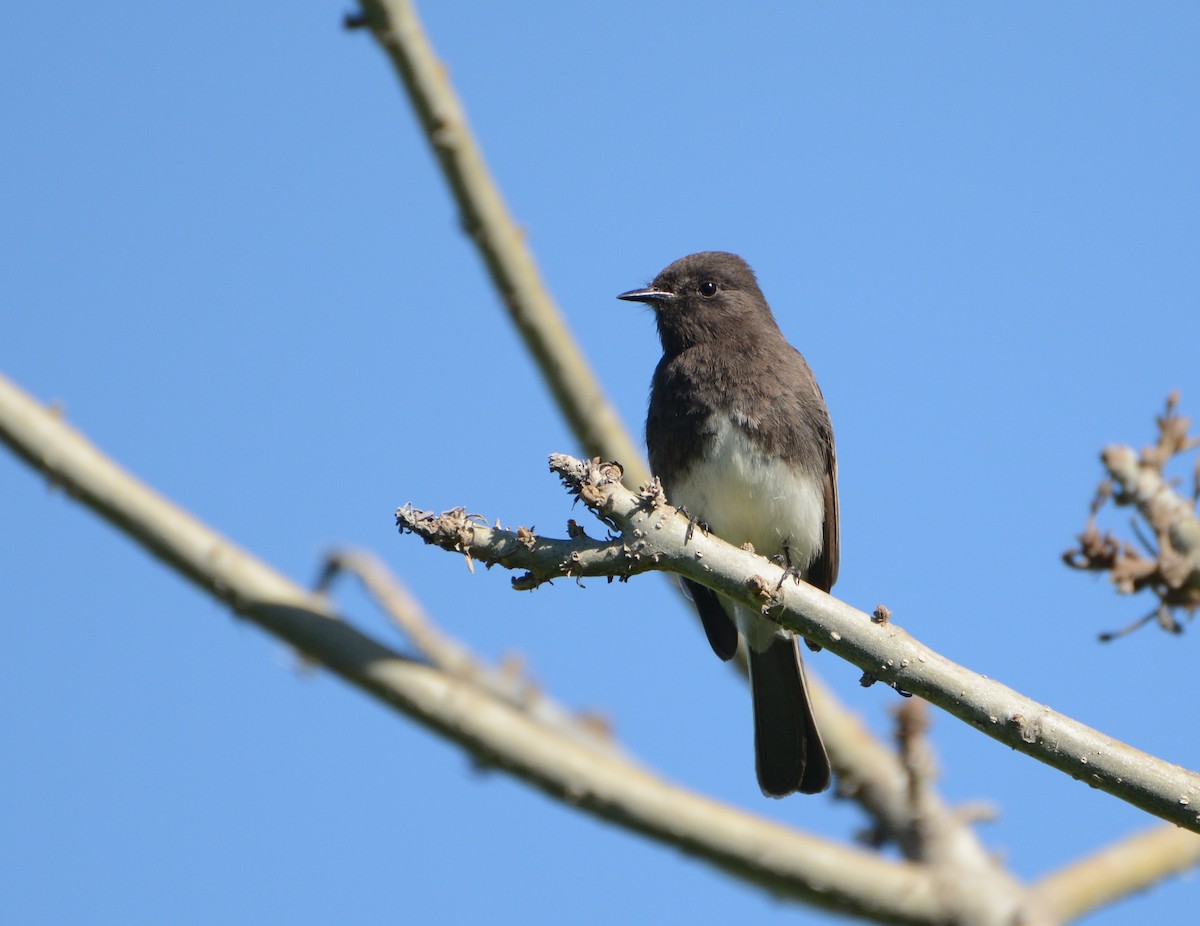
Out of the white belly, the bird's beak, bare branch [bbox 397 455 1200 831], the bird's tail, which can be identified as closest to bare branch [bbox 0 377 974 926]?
the bird's tail

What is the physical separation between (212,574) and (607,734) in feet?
8.24

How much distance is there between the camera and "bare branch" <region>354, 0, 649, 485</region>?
17.8ft

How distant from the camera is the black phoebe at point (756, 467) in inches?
227

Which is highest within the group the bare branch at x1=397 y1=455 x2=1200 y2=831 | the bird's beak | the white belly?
the bird's beak

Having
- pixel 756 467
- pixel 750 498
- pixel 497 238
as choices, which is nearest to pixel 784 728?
pixel 750 498

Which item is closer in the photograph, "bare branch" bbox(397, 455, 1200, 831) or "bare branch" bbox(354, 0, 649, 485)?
"bare branch" bbox(397, 455, 1200, 831)

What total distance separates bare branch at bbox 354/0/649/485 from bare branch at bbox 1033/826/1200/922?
2583mm

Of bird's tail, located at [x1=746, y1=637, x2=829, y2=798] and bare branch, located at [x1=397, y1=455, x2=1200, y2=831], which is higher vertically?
bird's tail, located at [x1=746, y1=637, x2=829, y2=798]

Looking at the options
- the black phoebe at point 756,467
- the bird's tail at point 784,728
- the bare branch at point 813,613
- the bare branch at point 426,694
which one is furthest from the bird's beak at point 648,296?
the bare branch at point 813,613

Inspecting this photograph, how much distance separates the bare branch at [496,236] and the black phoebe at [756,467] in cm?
30

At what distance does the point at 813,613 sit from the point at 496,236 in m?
2.69

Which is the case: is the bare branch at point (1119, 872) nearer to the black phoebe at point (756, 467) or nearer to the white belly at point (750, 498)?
the black phoebe at point (756, 467)

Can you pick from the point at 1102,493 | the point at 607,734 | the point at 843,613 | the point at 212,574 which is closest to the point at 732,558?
the point at 843,613

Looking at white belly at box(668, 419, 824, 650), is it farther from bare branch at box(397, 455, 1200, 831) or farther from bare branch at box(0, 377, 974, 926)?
bare branch at box(397, 455, 1200, 831)
